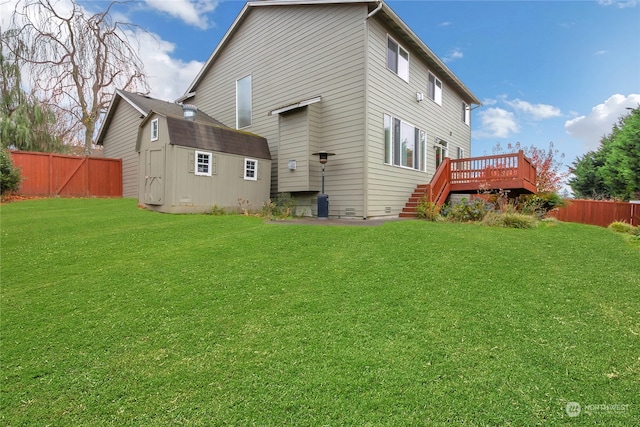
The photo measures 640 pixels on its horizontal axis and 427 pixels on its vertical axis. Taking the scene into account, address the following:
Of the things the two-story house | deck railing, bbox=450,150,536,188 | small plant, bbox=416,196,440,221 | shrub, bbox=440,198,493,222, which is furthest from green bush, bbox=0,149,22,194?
deck railing, bbox=450,150,536,188

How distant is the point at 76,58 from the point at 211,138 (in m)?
14.7

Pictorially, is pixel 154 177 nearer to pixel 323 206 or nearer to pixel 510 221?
pixel 323 206

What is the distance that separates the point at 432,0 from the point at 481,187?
6.73 meters

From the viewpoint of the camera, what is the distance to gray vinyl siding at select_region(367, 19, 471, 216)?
8919 mm

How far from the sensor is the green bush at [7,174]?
1135cm

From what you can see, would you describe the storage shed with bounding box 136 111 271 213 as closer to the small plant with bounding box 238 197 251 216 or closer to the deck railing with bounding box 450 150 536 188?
the small plant with bounding box 238 197 251 216

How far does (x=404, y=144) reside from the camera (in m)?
10.5

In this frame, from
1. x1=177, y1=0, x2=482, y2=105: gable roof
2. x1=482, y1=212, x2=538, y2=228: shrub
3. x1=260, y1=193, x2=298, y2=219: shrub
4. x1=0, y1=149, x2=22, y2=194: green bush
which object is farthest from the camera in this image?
x1=0, y1=149, x2=22, y2=194: green bush

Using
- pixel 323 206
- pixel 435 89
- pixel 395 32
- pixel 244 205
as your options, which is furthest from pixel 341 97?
pixel 435 89

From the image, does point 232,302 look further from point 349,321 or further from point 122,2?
point 122,2

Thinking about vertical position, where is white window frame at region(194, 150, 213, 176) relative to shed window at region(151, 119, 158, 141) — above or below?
below

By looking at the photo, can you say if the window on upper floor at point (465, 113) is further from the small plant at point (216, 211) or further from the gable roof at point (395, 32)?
the small plant at point (216, 211)

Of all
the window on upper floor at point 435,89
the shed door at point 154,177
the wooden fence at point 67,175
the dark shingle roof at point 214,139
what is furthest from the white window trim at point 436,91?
the wooden fence at point 67,175

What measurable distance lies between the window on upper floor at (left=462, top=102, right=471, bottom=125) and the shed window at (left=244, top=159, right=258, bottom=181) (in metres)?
11.2
